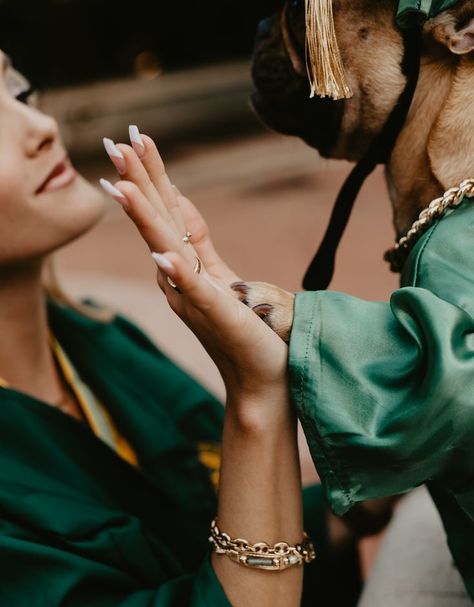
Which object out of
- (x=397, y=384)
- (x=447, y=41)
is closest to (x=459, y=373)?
(x=397, y=384)

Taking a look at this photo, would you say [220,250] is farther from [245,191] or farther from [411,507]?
[411,507]

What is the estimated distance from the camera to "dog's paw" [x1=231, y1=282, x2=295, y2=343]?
2.91 feet

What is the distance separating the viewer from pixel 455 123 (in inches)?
37.6

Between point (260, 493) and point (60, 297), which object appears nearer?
point (260, 493)

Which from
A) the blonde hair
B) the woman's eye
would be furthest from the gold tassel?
the blonde hair

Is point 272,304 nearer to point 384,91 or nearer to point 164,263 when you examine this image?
point 164,263

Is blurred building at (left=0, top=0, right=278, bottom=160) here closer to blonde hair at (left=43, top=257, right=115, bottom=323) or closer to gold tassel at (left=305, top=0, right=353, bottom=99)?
blonde hair at (left=43, top=257, right=115, bottom=323)

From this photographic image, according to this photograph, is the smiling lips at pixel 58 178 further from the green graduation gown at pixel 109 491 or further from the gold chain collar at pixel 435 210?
the gold chain collar at pixel 435 210

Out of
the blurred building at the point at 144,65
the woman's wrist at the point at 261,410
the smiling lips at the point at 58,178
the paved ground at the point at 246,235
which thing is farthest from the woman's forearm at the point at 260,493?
the blurred building at the point at 144,65

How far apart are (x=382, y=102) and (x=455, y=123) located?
10 centimetres

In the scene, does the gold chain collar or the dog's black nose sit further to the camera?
the dog's black nose

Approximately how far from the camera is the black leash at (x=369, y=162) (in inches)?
37.8

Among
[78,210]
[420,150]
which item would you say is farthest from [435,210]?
[78,210]

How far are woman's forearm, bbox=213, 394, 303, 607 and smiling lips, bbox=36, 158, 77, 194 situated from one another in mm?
623
